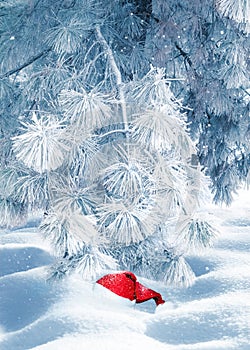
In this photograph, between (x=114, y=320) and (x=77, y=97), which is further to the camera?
(x=114, y=320)

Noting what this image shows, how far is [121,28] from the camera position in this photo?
3.48 metres

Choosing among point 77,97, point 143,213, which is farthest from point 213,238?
point 77,97

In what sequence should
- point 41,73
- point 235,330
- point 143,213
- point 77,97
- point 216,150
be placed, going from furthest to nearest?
point 216,150, point 41,73, point 235,330, point 77,97, point 143,213

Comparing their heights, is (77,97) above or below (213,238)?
above

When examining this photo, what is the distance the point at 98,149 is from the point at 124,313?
123cm

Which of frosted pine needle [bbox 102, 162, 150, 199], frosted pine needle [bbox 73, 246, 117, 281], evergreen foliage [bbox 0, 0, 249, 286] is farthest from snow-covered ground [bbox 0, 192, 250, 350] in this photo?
frosted pine needle [bbox 73, 246, 117, 281]

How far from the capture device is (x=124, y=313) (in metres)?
3.39

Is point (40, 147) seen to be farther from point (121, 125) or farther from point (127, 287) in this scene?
A: point (127, 287)

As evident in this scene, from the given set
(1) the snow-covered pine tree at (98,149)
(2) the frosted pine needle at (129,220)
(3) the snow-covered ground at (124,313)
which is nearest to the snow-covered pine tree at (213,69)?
(1) the snow-covered pine tree at (98,149)

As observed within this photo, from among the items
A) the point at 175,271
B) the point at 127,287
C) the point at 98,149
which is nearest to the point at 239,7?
the point at 98,149

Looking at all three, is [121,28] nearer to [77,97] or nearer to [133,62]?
[133,62]

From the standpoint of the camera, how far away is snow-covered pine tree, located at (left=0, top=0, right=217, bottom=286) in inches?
93.4

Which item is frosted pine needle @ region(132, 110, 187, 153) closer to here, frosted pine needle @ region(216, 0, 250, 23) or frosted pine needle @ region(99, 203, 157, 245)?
frosted pine needle @ region(99, 203, 157, 245)

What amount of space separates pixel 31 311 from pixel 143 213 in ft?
4.94
